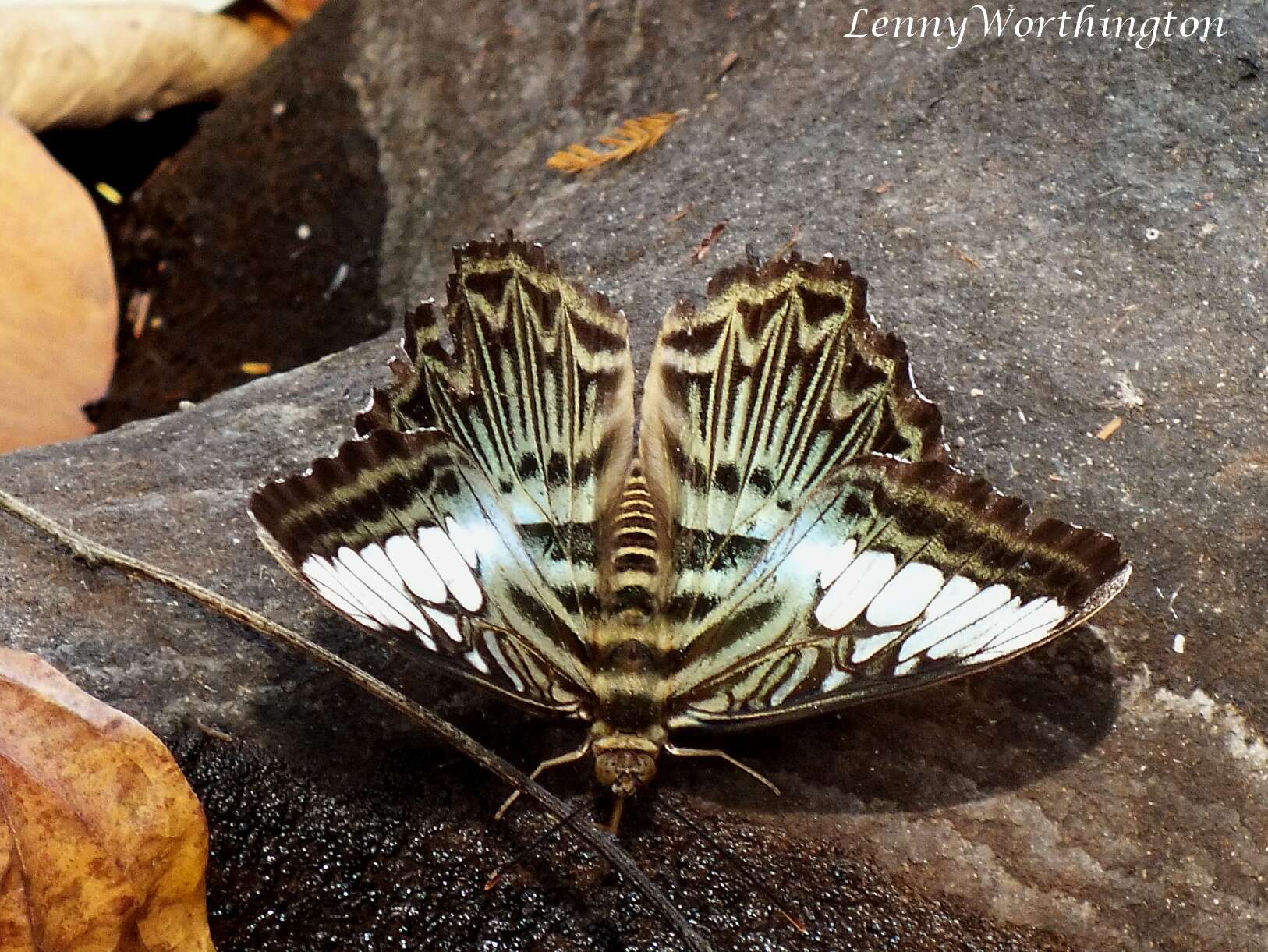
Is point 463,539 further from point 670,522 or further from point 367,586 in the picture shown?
point 670,522

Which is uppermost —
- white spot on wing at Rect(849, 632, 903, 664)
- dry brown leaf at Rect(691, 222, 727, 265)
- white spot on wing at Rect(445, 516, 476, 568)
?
dry brown leaf at Rect(691, 222, 727, 265)

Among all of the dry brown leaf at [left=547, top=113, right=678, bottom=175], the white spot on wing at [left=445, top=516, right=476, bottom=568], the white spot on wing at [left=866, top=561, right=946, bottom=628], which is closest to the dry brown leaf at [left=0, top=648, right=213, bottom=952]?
the white spot on wing at [left=445, top=516, right=476, bottom=568]

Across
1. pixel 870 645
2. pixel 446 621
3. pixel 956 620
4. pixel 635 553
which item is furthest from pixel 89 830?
pixel 956 620

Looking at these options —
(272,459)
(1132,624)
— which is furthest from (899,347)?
(272,459)

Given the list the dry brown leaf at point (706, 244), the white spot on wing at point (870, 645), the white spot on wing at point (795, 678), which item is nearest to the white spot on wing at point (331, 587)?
the white spot on wing at point (795, 678)

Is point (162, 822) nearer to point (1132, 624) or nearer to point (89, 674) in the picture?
point (89, 674)

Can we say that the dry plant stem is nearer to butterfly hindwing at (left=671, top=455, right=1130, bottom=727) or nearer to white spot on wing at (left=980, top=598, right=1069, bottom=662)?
butterfly hindwing at (left=671, top=455, right=1130, bottom=727)
